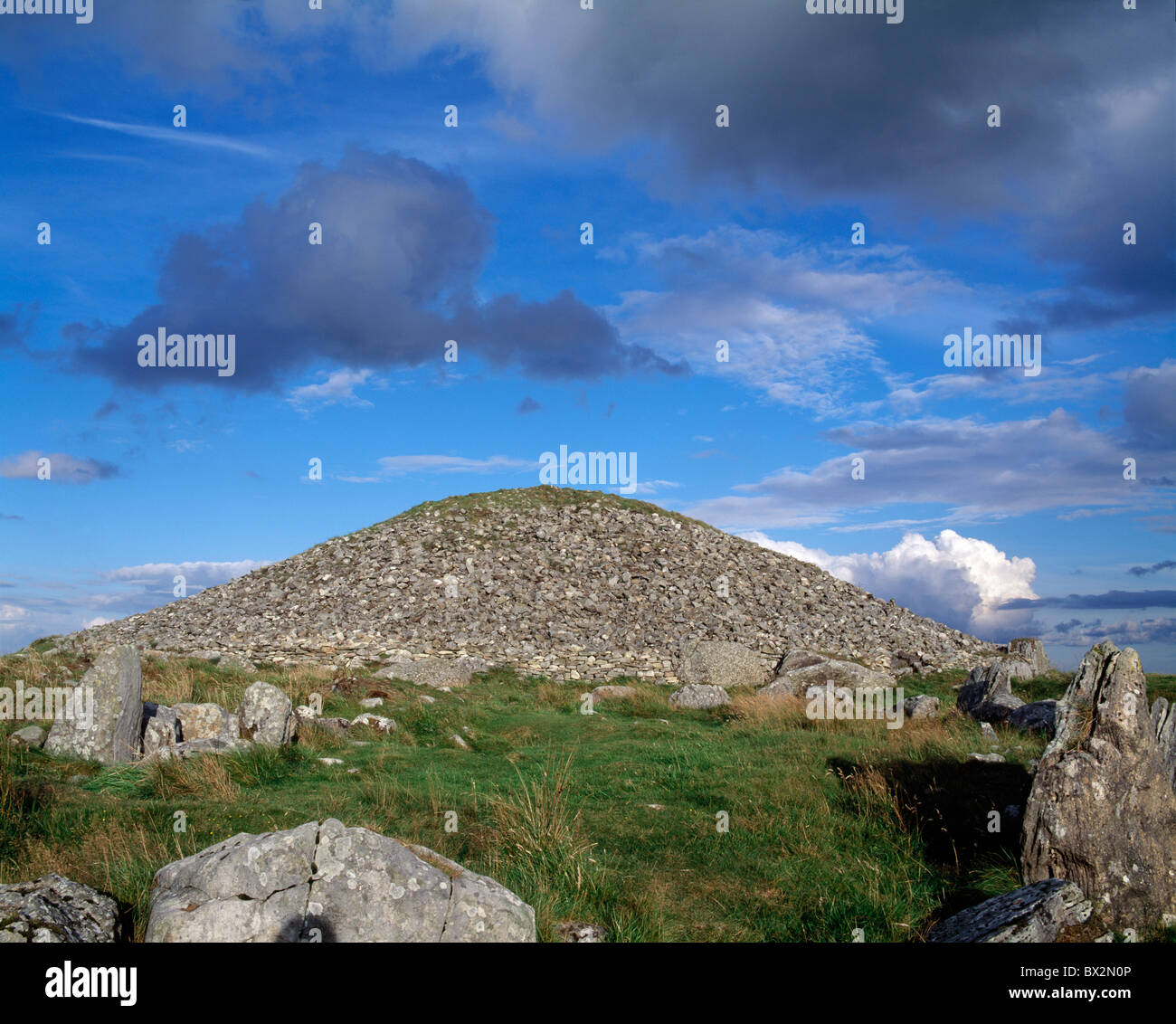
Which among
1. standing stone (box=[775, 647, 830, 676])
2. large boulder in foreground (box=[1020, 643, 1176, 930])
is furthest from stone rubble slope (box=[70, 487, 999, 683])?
large boulder in foreground (box=[1020, 643, 1176, 930])

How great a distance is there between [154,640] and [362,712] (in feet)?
85.5

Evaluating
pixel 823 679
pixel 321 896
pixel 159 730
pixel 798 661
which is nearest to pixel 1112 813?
pixel 321 896

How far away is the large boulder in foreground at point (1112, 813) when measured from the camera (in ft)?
26.1

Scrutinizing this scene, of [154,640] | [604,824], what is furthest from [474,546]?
[604,824]

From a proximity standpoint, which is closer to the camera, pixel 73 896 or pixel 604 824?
pixel 73 896

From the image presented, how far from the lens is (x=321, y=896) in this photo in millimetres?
5797

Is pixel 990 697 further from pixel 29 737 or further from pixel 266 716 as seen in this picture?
pixel 29 737

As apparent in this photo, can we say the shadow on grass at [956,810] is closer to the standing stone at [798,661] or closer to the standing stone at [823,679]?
the standing stone at [823,679]

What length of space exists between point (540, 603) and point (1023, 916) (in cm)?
3376

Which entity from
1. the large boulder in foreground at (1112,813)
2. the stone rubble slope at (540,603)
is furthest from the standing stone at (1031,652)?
the large boulder in foreground at (1112,813)
